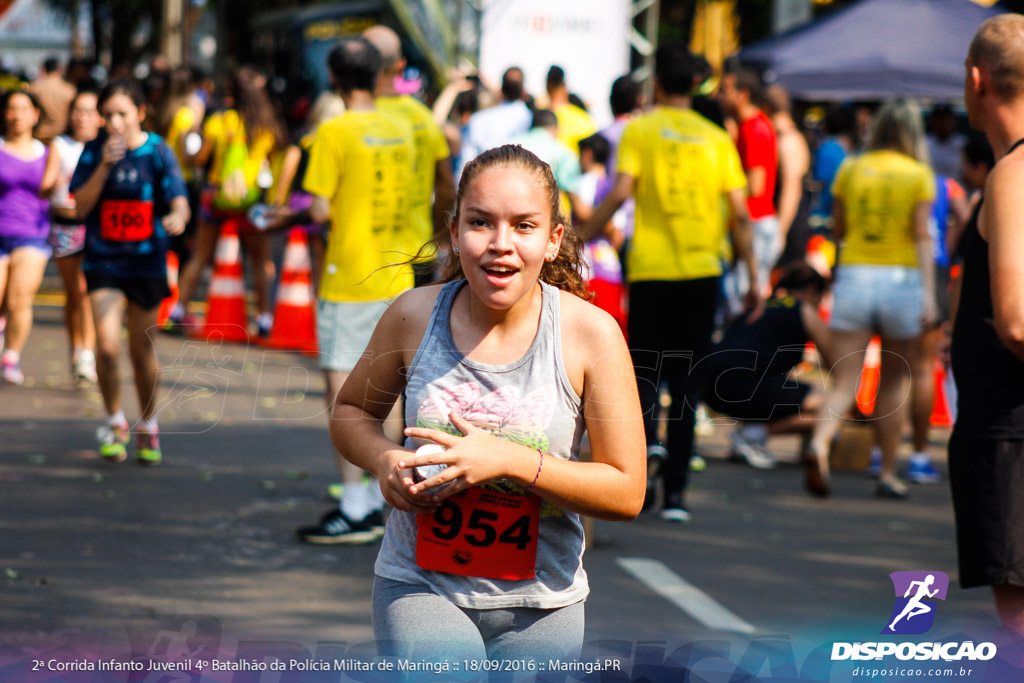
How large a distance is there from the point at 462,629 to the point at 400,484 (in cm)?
37

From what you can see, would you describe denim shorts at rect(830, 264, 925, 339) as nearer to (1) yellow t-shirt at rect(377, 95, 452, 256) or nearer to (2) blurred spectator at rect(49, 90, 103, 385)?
(1) yellow t-shirt at rect(377, 95, 452, 256)

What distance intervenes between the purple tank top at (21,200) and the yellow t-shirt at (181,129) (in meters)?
3.56

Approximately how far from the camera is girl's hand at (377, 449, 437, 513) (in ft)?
8.34

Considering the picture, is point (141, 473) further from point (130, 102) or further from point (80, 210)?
point (130, 102)

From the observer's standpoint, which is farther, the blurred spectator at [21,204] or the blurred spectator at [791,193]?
the blurred spectator at [791,193]

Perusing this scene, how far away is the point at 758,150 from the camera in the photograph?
11.2 metres

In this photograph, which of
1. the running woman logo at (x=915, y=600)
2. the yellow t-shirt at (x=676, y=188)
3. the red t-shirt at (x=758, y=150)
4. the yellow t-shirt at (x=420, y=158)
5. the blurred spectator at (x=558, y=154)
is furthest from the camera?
the red t-shirt at (x=758, y=150)

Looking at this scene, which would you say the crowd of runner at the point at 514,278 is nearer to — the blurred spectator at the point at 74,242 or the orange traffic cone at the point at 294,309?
the blurred spectator at the point at 74,242

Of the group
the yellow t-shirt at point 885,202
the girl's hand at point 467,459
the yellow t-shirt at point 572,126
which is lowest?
the girl's hand at point 467,459

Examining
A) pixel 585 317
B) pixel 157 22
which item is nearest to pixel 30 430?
pixel 585 317

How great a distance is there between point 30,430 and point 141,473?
1.34m

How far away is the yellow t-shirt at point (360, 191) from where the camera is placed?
614 centimetres

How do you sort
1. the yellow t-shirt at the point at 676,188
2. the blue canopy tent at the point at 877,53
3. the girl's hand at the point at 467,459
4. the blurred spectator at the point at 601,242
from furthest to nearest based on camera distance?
the blue canopy tent at the point at 877,53
the blurred spectator at the point at 601,242
the yellow t-shirt at the point at 676,188
the girl's hand at the point at 467,459

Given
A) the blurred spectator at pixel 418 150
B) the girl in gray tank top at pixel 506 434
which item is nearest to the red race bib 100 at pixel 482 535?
the girl in gray tank top at pixel 506 434
